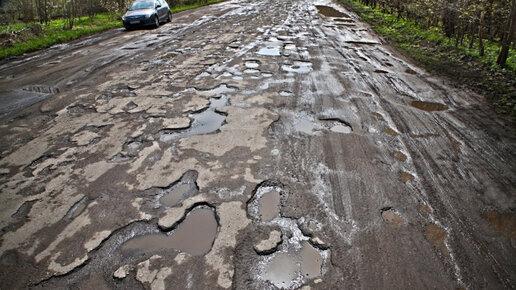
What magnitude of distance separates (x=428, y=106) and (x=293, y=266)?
12.4 feet

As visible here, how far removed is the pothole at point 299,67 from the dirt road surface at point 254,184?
0.47 m

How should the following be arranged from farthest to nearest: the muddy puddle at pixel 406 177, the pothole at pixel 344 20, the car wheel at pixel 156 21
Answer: the pothole at pixel 344 20
the car wheel at pixel 156 21
the muddy puddle at pixel 406 177

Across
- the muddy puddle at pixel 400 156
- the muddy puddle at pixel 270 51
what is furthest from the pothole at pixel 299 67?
the muddy puddle at pixel 400 156

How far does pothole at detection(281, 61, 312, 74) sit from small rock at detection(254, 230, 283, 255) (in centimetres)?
446

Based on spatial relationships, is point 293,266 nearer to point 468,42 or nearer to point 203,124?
point 203,124

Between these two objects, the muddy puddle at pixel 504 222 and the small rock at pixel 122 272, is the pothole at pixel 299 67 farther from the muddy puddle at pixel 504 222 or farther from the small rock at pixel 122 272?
the small rock at pixel 122 272

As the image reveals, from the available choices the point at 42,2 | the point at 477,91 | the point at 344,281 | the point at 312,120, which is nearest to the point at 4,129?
the point at 312,120

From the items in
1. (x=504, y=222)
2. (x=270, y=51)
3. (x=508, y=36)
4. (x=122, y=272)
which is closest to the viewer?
(x=122, y=272)

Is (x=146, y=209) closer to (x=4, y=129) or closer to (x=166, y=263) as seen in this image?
(x=166, y=263)

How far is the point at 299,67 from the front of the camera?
6500 millimetres

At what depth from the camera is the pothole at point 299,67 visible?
6258 mm

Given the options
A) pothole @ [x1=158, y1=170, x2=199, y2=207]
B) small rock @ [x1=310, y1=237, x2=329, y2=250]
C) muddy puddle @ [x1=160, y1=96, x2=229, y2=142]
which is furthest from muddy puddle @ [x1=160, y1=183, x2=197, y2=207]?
small rock @ [x1=310, y1=237, x2=329, y2=250]

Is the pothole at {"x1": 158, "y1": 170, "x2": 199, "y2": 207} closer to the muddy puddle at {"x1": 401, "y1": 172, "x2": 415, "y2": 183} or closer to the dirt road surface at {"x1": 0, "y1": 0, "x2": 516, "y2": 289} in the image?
the dirt road surface at {"x1": 0, "y1": 0, "x2": 516, "y2": 289}

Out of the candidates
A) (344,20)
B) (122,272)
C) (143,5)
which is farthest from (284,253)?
(143,5)
